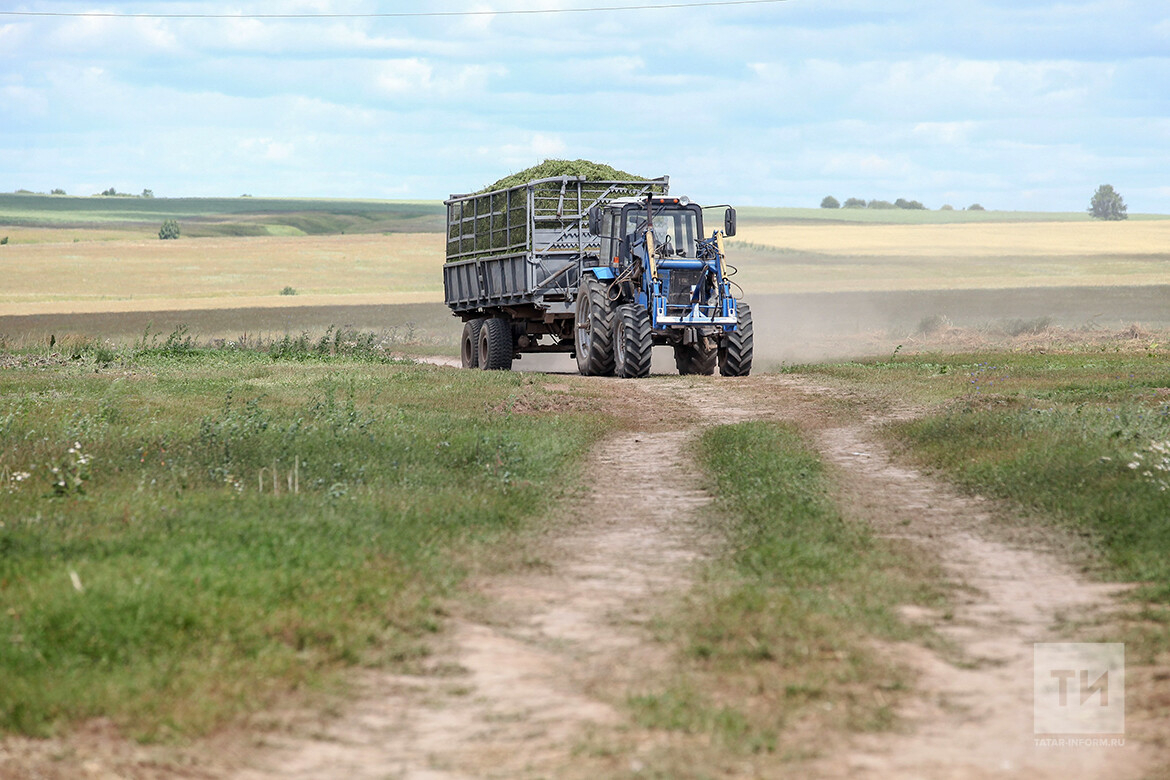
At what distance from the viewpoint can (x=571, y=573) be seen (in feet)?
29.8

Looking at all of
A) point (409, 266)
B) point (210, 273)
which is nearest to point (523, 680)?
point (210, 273)

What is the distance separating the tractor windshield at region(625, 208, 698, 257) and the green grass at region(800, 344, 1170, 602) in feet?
12.7

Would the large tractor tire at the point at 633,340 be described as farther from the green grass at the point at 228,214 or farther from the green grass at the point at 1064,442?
the green grass at the point at 228,214

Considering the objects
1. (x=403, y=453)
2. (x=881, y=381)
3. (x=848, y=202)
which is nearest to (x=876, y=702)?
(x=403, y=453)

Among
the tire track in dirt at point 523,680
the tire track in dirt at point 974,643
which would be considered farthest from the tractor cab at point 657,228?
the tire track in dirt at point 523,680

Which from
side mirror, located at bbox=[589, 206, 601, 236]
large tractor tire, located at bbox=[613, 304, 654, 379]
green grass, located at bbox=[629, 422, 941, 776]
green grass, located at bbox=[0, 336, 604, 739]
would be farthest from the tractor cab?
green grass, located at bbox=[629, 422, 941, 776]

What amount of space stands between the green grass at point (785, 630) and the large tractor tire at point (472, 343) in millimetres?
19404

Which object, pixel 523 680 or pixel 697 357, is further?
pixel 697 357

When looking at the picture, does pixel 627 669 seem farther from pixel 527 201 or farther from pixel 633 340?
pixel 527 201

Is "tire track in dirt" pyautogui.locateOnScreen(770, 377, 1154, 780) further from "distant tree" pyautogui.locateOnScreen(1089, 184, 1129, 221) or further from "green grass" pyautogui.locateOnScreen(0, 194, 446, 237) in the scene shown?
"distant tree" pyautogui.locateOnScreen(1089, 184, 1129, 221)

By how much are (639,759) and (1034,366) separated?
22.6 m

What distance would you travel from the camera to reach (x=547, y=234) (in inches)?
1059

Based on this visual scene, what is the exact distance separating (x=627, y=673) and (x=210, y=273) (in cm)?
7911

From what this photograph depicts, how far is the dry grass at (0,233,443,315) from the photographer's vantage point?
221ft
